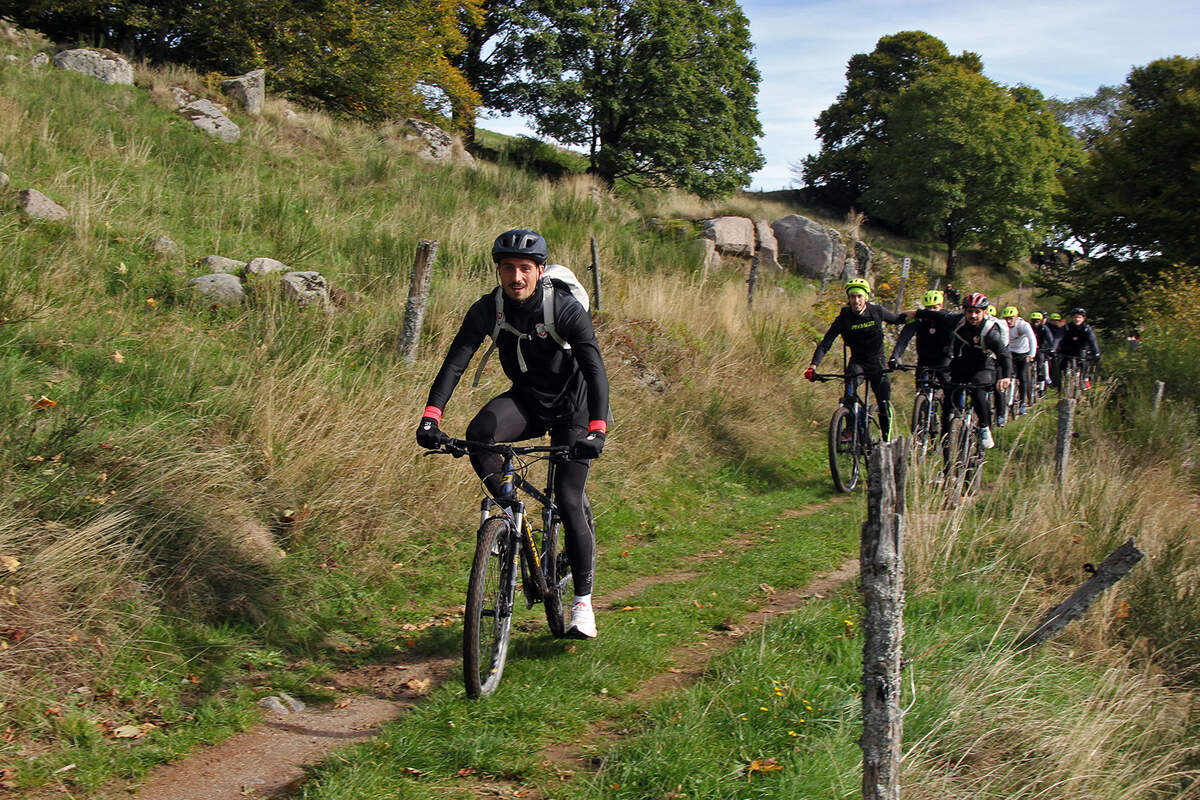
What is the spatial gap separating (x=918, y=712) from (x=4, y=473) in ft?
15.8

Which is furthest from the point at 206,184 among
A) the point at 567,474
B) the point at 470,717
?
the point at 470,717

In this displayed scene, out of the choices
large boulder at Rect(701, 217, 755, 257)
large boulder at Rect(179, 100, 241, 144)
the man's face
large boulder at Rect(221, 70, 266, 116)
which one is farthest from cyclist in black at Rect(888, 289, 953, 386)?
large boulder at Rect(701, 217, 755, 257)

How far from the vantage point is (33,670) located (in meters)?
3.98

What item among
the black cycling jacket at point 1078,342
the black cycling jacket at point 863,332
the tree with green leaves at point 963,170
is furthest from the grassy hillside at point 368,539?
the tree with green leaves at point 963,170

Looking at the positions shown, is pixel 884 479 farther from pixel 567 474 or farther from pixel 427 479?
pixel 427 479

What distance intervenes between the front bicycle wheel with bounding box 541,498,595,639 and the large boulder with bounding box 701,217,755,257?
62.4 ft

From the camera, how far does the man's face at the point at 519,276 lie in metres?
4.71

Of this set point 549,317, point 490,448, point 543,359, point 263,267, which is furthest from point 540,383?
point 263,267

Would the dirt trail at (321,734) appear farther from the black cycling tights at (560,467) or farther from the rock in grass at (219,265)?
the rock in grass at (219,265)

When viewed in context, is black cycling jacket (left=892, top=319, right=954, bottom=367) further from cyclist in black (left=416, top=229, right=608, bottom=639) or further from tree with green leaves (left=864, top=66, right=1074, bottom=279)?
tree with green leaves (left=864, top=66, right=1074, bottom=279)

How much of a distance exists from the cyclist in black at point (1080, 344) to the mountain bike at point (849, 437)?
10178 millimetres

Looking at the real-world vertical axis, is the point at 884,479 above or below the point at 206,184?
below

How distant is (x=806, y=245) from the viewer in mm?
27141

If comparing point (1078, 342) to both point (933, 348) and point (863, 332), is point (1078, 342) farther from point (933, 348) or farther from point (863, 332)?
point (863, 332)
